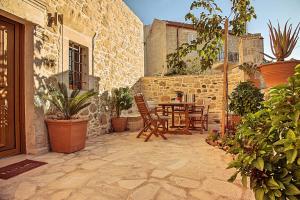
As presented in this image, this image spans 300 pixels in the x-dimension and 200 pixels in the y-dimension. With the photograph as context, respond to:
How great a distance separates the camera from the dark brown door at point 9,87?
10.2 feet

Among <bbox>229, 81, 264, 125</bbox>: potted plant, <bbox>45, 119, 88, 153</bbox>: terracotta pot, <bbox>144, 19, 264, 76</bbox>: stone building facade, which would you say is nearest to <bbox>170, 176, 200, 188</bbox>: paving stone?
<bbox>229, 81, 264, 125</bbox>: potted plant

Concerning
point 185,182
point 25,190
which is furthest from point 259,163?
point 25,190

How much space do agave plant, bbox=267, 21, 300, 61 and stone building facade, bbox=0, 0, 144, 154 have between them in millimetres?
3414

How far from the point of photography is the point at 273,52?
2.52 metres

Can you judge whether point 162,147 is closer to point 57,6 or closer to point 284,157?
point 284,157

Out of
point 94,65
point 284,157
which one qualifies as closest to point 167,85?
point 94,65

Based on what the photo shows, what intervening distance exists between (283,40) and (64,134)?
132 inches

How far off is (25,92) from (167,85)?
5765 mm

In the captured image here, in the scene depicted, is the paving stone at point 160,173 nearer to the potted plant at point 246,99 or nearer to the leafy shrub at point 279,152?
the leafy shrub at point 279,152

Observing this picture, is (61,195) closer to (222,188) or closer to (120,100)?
(222,188)

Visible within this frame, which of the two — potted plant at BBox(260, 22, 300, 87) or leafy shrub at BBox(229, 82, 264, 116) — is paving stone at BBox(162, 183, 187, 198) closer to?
potted plant at BBox(260, 22, 300, 87)

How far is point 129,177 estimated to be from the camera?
7.37 ft

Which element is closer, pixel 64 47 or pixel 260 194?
pixel 260 194

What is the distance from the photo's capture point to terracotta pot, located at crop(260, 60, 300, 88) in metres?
2.31
